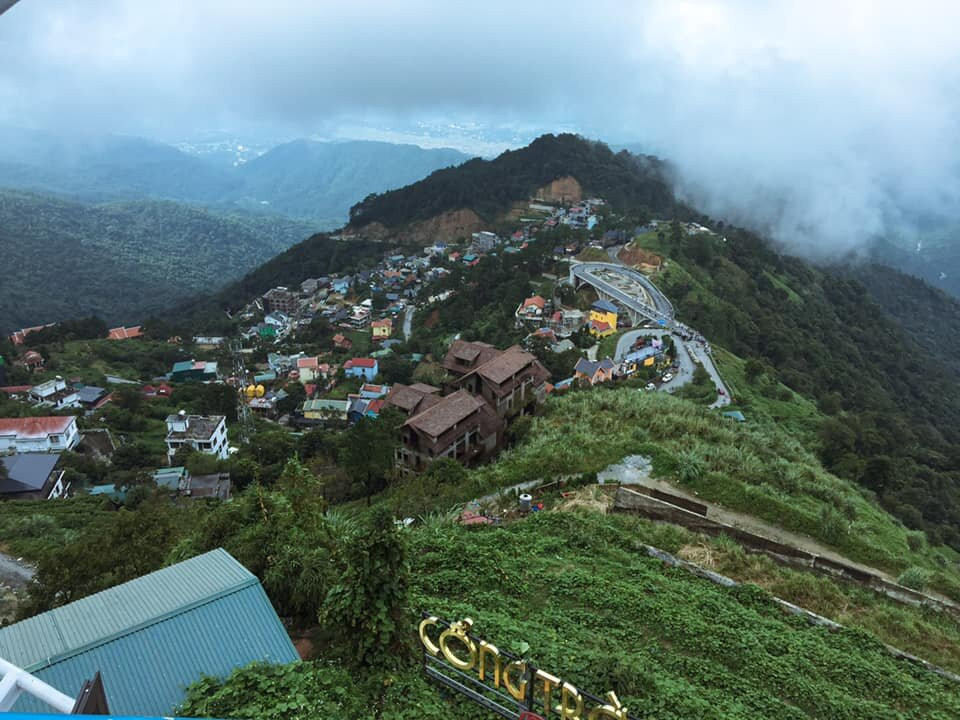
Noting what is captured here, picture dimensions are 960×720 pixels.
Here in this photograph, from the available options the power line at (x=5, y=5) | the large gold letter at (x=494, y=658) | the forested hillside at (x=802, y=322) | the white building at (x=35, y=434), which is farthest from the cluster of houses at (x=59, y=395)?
the large gold letter at (x=494, y=658)

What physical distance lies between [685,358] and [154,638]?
1649 inches

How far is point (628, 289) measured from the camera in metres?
58.0

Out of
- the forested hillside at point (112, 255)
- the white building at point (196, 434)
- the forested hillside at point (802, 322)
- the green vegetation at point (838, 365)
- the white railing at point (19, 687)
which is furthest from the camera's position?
the forested hillside at point (112, 255)

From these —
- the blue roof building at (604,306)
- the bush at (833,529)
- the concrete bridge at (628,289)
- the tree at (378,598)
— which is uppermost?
the concrete bridge at (628,289)

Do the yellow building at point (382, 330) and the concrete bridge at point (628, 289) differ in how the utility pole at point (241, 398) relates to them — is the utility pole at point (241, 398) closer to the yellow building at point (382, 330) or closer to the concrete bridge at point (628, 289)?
the yellow building at point (382, 330)

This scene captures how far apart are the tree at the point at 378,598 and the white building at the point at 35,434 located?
37404 millimetres

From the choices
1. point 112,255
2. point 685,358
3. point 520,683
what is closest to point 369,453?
point 520,683

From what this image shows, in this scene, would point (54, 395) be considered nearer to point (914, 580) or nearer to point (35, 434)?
point (35, 434)

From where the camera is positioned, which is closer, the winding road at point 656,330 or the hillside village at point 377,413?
the hillside village at point 377,413

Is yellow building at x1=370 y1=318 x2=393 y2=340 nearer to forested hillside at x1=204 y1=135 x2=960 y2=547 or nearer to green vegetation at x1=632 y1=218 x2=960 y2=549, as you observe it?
forested hillside at x1=204 y1=135 x2=960 y2=547

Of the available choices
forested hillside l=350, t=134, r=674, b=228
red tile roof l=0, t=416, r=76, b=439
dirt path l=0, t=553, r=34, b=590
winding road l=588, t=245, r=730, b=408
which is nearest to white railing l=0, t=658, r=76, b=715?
dirt path l=0, t=553, r=34, b=590

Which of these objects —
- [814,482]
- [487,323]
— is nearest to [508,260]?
[487,323]

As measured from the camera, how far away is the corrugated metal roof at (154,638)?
618 cm

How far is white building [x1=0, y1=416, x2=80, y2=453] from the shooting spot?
35562mm
